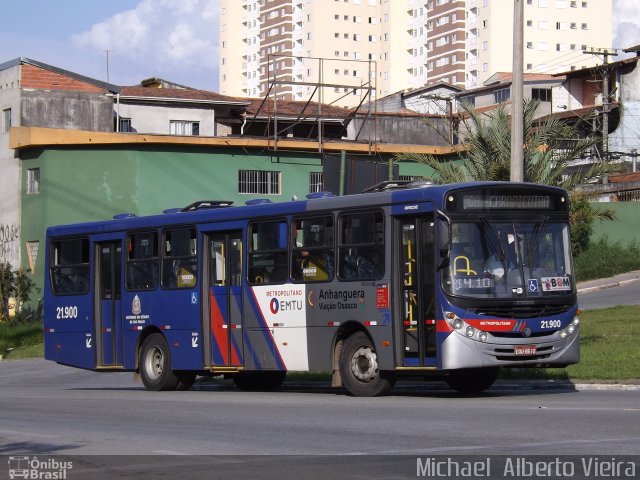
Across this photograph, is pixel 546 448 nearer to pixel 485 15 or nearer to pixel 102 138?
pixel 102 138

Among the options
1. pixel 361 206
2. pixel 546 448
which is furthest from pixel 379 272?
pixel 546 448

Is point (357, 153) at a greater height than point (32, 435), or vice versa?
point (357, 153)

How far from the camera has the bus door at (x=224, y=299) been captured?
68.7ft

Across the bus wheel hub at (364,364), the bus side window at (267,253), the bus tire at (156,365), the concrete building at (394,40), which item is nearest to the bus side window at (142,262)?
the bus tire at (156,365)

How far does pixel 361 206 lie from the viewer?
1870 centimetres

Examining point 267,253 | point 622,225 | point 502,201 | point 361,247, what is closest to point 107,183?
point 622,225

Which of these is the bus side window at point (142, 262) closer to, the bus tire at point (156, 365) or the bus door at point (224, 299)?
the bus tire at point (156, 365)

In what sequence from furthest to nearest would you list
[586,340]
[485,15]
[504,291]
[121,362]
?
[485,15] → [586,340] → [121,362] → [504,291]

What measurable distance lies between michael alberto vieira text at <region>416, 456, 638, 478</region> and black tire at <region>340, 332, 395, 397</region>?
7.93 metres

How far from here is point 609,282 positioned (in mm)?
44188

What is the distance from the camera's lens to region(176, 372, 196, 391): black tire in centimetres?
2253

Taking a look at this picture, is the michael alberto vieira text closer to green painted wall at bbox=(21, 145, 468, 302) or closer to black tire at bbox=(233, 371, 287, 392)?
black tire at bbox=(233, 371, 287, 392)

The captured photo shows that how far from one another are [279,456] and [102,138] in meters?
36.6

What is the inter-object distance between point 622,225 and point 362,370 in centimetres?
3264
